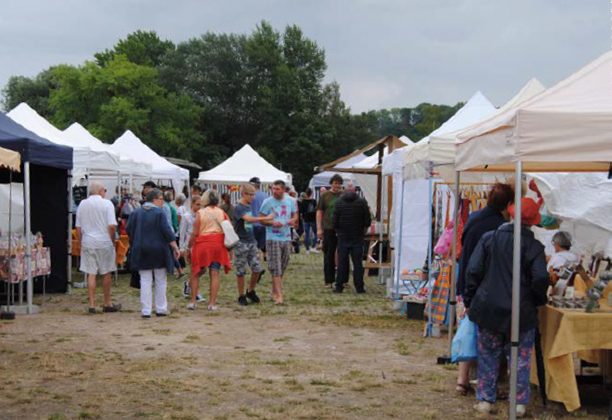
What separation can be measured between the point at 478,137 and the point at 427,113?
82.6m

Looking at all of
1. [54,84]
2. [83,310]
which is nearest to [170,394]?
[83,310]

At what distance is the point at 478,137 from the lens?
676 cm

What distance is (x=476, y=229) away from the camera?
714 cm

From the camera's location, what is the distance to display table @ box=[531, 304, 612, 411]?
628 centimetres

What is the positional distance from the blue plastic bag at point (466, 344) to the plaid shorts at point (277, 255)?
19.8ft

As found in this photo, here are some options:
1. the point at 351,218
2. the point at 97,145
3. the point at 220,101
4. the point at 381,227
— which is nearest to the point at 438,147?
the point at 351,218

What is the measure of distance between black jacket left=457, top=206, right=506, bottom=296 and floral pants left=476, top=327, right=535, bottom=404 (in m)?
0.72

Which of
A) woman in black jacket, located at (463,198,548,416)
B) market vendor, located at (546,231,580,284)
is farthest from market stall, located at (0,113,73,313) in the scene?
woman in black jacket, located at (463,198,548,416)

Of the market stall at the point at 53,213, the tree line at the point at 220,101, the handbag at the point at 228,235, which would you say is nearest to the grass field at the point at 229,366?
the handbag at the point at 228,235

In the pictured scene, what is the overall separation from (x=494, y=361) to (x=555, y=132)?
177 cm

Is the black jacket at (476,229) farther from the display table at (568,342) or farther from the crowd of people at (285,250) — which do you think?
the display table at (568,342)

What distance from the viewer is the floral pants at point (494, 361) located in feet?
20.7

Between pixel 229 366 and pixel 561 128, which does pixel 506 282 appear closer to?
pixel 561 128

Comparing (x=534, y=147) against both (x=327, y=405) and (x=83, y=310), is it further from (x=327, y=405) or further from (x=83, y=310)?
(x=83, y=310)
